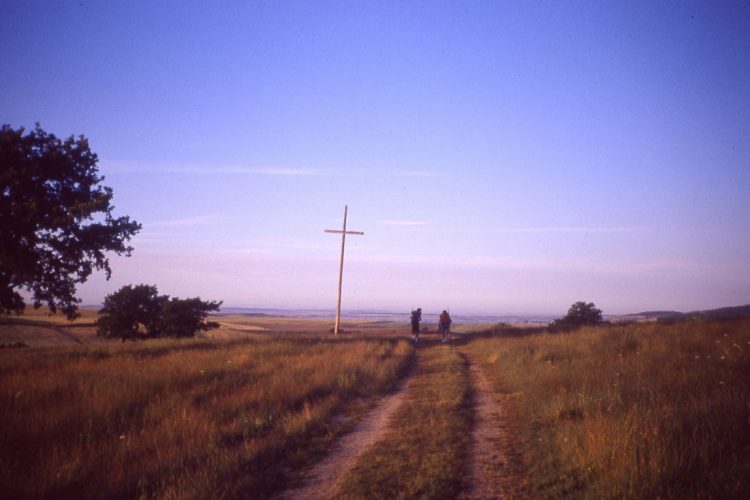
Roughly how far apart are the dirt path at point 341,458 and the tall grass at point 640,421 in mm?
2436

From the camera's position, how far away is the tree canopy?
30.7 meters

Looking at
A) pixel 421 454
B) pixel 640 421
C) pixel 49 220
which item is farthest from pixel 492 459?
pixel 49 220

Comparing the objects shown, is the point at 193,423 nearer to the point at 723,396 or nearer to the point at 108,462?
the point at 108,462

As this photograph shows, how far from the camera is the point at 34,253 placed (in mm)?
17266

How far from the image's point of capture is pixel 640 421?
626 cm

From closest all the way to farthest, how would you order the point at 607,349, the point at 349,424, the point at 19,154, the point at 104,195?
the point at 349,424 → the point at 607,349 → the point at 19,154 → the point at 104,195

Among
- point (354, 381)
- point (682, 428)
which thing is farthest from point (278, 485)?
point (354, 381)

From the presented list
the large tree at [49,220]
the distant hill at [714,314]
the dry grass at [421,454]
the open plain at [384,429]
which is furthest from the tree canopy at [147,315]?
the distant hill at [714,314]

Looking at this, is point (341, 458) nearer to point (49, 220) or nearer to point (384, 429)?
point (384, 429)

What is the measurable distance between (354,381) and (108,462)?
22.9 feet

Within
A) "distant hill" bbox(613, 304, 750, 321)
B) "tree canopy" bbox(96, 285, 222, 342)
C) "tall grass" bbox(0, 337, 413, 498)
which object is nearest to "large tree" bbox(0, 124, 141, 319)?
"tall grass" bbox(0, 337, 413, 498)

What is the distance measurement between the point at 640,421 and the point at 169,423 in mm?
7444

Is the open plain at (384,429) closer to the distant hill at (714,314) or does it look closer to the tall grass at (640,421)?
the tall grass at (640,421)

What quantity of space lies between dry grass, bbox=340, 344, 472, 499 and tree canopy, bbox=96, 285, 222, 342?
25236mm
